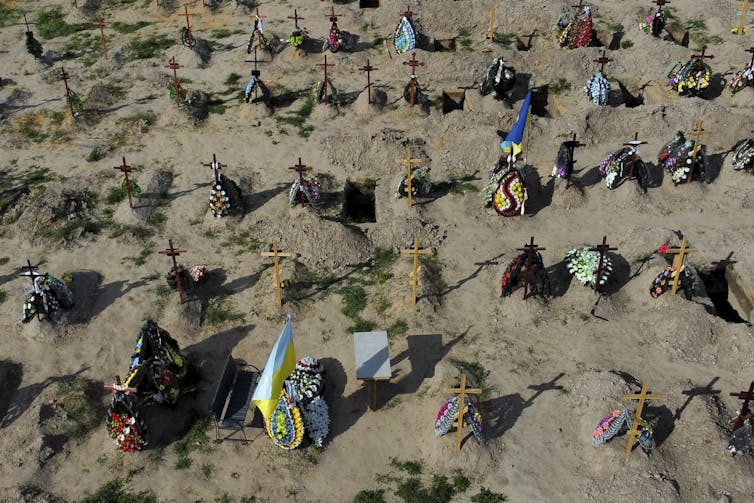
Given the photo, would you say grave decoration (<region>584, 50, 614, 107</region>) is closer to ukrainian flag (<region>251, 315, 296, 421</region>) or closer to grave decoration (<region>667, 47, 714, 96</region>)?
grave decoration (<region>667, 47, 714, 96</region>)

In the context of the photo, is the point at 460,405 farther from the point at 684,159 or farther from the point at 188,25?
the point at 188,25

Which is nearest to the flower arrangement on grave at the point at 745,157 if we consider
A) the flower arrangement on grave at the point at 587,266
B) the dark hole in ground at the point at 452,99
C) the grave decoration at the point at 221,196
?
the flower arrangement on grave at the point at 587,266

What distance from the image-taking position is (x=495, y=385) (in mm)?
21938

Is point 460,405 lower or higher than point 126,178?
lower

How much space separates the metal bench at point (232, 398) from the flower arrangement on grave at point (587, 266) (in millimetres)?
11926

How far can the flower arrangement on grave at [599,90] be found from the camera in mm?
34250

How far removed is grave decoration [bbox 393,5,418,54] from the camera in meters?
38.4

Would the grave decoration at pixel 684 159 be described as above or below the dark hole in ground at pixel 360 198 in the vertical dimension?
above

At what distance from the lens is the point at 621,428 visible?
19.7 m

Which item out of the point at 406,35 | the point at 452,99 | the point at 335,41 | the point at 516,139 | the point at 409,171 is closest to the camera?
the point at 516,139

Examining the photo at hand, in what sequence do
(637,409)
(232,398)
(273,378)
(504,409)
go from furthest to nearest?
(504,409) < (232,398) < (637,409) < (273,378)

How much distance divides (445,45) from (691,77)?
13599 millimetres

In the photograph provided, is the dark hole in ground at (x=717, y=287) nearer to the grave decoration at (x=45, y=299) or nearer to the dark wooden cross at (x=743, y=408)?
the dark wooden cross at (x=743, y=408)

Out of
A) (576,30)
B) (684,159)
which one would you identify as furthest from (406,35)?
(684,159)
